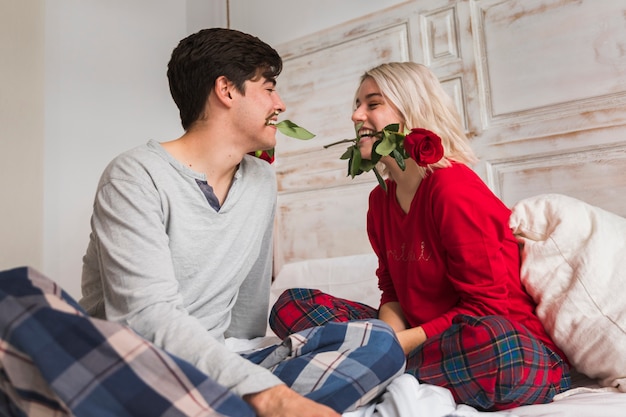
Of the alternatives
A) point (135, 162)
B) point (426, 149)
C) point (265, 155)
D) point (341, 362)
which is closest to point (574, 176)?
point (426, 149)

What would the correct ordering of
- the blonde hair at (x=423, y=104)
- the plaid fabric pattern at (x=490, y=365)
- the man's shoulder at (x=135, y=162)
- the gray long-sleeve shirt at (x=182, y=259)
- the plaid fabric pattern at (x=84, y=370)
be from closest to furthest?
the plaid fabric pattern at (x=84, y=370), the gray long-sleeve shirt at (x=182, y=259), the plaid fabric pattern at (x=490, y=365), the man's shoulder at (x=135, y=162), the blonde hair at (x=423, y=104)

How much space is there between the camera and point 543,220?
1.31 meters

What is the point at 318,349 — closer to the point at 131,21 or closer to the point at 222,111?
the point at 222,111

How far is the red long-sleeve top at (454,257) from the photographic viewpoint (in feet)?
3.93

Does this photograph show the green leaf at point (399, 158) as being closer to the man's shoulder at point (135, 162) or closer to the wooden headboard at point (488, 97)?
the man's shoulder at point (135, 162)

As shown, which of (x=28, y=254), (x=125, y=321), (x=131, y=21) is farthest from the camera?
(x=131, y=21)

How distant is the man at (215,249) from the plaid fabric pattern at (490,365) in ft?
0.40

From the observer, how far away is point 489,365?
1.01 metres

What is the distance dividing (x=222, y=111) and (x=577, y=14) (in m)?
1.38

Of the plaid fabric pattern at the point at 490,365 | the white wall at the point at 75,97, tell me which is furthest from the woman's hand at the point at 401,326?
the white wall at the point at 75,97

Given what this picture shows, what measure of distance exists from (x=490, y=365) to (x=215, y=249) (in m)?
0.62

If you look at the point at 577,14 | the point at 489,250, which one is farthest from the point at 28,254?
the point at 577,14

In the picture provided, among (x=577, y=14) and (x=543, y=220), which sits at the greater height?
(x=577, y=14)

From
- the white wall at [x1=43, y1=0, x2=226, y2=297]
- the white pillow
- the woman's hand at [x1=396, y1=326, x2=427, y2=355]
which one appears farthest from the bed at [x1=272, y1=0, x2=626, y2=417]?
the white wall at [x1=43, y1=0, x2=226, y2=297]
